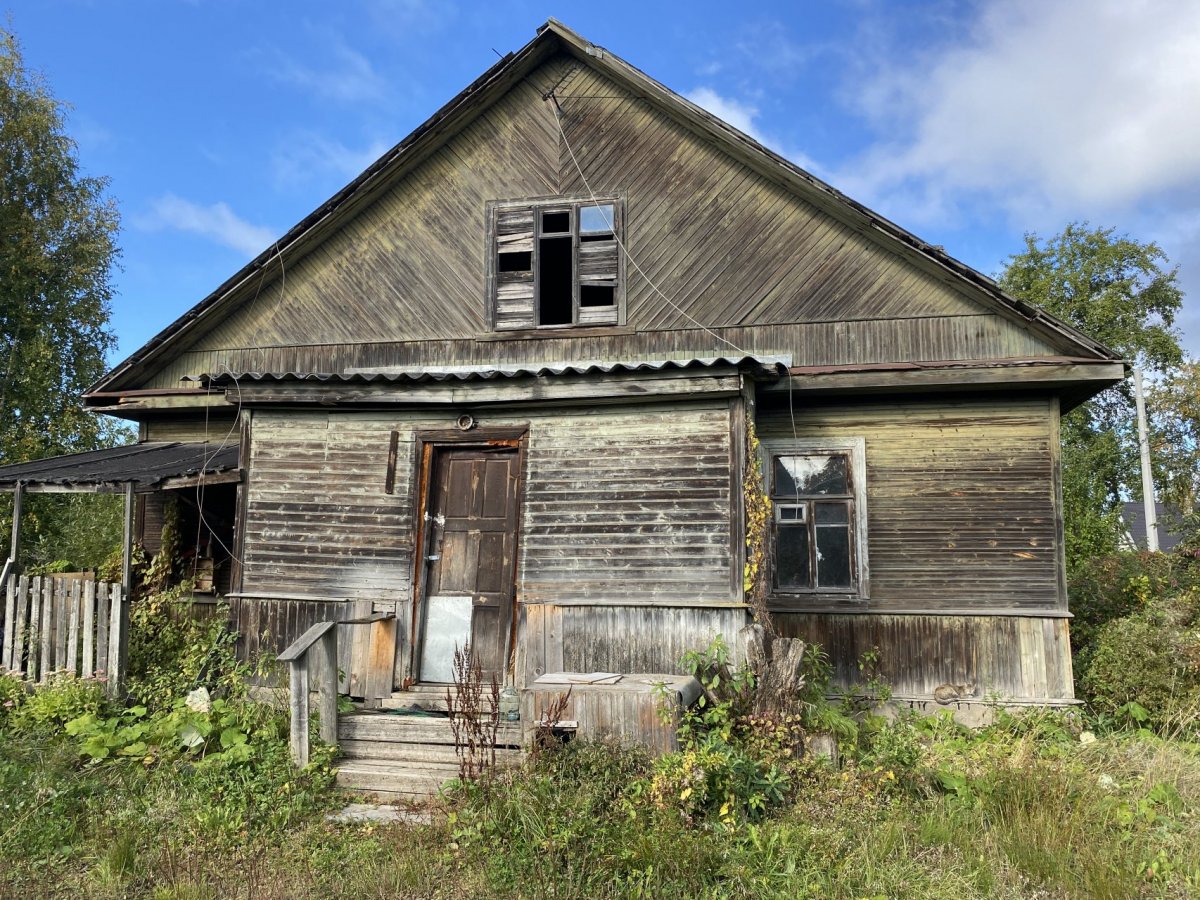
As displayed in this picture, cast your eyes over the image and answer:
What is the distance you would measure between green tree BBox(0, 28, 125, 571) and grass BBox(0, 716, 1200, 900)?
15909 mm

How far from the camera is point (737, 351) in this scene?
8.98 m

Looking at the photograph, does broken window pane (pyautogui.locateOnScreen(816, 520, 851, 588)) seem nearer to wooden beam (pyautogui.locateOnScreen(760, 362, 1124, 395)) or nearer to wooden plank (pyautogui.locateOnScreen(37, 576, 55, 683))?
wooden beam (pyautogui.locateOnScreen(760, 362, 1124, 395))

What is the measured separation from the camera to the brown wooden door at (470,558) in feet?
25.2

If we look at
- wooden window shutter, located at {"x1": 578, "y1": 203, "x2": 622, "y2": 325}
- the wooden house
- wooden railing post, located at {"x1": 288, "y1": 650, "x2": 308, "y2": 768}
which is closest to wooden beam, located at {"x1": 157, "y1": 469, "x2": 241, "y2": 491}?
the wooden house

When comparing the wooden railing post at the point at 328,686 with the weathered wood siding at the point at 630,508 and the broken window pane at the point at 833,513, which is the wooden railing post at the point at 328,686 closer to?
the weathered wood siding at the point at 630,508

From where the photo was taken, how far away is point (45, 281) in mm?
19531

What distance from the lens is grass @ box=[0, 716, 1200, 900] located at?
4.29 meters

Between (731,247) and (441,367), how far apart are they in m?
3.68

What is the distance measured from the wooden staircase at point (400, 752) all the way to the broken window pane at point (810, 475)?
405 centimetres

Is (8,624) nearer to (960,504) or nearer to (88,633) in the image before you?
(88,633)

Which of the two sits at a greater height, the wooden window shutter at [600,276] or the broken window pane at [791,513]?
the wooden window shutter at [600,276]

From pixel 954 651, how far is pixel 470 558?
493 cm

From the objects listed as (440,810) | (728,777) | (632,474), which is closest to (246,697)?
(440,810)

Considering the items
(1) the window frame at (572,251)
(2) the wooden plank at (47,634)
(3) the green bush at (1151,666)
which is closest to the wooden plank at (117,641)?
(2) the wooden plank at (47,634)
